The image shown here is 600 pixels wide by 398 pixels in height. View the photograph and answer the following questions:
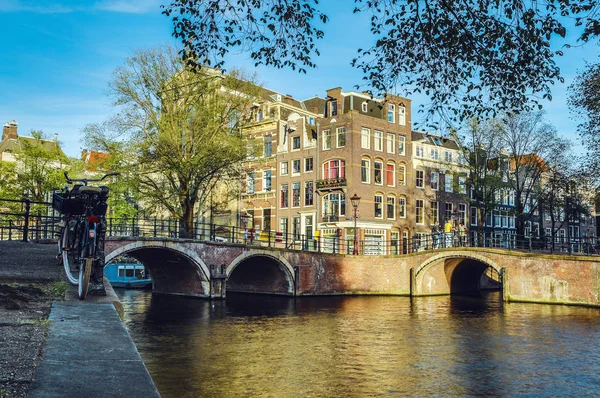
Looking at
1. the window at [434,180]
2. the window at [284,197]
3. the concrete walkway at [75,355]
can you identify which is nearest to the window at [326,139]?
the window at [284,197]

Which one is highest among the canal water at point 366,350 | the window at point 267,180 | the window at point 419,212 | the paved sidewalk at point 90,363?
the window at point 267,180

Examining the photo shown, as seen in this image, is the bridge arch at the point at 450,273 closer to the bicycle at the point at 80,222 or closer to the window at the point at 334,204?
the window at the point at 334,204

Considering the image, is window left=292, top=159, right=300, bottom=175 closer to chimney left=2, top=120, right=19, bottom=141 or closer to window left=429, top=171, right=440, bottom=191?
window left=429, top=171, right=440, bottom=191

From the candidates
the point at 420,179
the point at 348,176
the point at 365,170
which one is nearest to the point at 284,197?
the point at 348,176

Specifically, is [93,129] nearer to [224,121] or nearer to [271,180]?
[224,121]

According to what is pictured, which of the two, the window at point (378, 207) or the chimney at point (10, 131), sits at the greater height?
the chimney at point (10, 131)

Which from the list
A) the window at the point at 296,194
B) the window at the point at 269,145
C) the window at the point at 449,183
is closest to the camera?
the window at the point at 296,194

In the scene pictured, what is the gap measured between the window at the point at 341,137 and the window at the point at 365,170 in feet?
5.82

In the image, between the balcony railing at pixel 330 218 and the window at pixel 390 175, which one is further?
the window at pixel 390 175

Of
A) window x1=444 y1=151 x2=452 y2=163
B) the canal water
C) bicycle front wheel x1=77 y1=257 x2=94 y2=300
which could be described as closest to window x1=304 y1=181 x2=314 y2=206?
window x1=444 y1=151 x2=452 y2=163

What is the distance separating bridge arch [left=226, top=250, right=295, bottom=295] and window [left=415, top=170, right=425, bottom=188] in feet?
50.5

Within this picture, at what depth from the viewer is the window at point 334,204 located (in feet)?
126

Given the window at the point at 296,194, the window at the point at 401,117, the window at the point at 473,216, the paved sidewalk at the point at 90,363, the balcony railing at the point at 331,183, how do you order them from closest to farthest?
the paved sidewalk at the point at 90,363
the balcony railing at the point at 331,183
the window at the point at 296,194
the window at the point at 401,117
the window at the point at 473,216

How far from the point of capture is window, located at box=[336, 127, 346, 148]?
3903 centimetres
